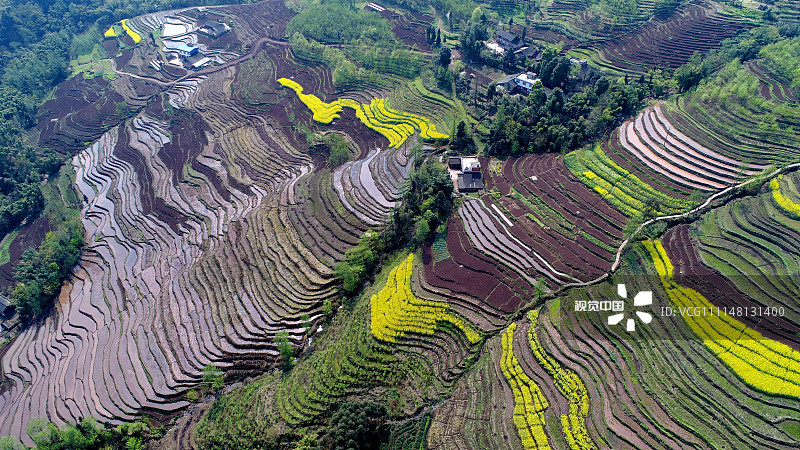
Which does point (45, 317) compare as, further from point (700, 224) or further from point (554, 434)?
point (700, 224)

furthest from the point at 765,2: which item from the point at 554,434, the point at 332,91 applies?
the point at 554,434

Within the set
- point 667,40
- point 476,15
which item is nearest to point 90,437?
point 476,15

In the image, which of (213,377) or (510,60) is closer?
(213,377)

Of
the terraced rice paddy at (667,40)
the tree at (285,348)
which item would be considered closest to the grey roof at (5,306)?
the tree at (285,348)

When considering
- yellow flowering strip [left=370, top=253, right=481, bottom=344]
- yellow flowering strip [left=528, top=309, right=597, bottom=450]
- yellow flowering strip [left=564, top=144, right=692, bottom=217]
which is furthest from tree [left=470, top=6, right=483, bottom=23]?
yellow flowering strip [left=528, top=309, right=597, bottom=450]

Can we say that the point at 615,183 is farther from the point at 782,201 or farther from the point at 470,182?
the point at 470,182

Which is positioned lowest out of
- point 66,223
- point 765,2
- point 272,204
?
point 66,223

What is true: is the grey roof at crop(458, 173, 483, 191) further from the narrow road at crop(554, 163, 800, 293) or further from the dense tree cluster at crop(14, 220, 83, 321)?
the dense tree cluster at crop(14, 220, 83, 321)
